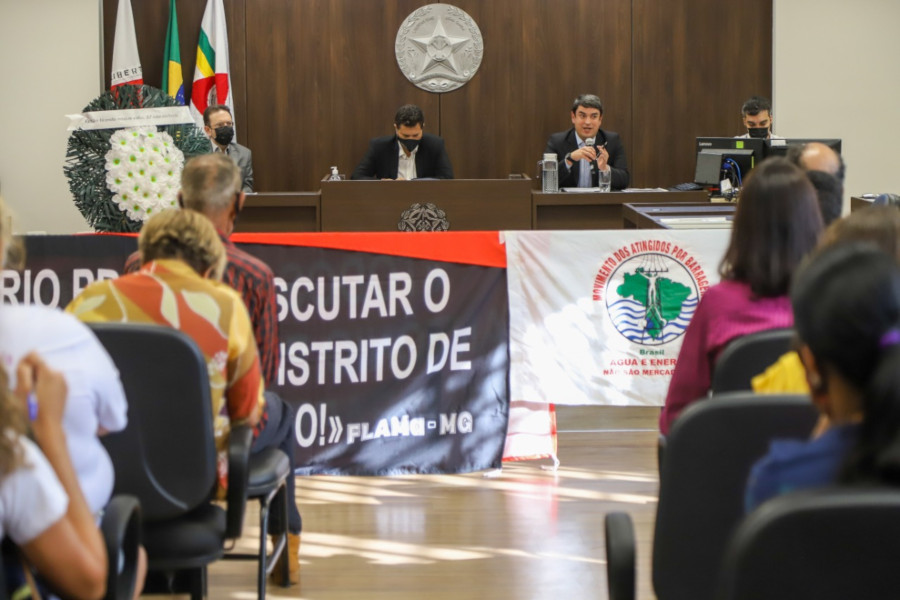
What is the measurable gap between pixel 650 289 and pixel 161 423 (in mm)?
2468

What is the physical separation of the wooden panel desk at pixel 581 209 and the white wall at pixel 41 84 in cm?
386

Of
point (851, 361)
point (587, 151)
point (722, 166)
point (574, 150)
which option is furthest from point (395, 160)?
point (851, 361)

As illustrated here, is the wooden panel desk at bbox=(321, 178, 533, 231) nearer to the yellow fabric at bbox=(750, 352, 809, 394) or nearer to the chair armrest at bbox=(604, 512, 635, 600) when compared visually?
the yellow fabric at bbox=(750, 352, 809, 394)

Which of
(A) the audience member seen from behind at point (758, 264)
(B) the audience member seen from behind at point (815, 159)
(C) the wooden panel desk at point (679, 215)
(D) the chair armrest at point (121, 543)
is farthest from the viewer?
(C) the wooden panel desk at point (679, 215)

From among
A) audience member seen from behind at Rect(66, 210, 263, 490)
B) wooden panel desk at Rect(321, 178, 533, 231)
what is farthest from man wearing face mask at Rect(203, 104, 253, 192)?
audience member seen from behind at Rect(66, 210, 263, 490)

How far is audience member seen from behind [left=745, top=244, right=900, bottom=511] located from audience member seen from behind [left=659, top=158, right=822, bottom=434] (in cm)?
110

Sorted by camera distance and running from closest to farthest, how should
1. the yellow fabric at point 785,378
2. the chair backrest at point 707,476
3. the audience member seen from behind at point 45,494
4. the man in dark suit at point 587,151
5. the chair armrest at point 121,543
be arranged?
the audience member seen from behind at point 45,494, the chair backrest at point 707,476, the chair armrest at point 121,543, the yellow fabric at point 785,378, the man in dark suit at point 587,151

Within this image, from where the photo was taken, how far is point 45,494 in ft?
4.66

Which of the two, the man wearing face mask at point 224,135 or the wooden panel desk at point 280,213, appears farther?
the wooden panel desk at point 280,213

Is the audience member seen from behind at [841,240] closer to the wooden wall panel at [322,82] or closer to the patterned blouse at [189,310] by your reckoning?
the patterned blouse at [189,310]

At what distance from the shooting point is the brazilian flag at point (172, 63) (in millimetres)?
8477

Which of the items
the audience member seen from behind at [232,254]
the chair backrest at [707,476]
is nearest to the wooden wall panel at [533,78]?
the audience member seen from behind at [232,254]

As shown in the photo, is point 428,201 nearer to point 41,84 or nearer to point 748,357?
point 41,84

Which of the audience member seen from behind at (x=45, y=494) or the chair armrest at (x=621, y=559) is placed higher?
the audience member seen from behind at (x=45, y=494)
